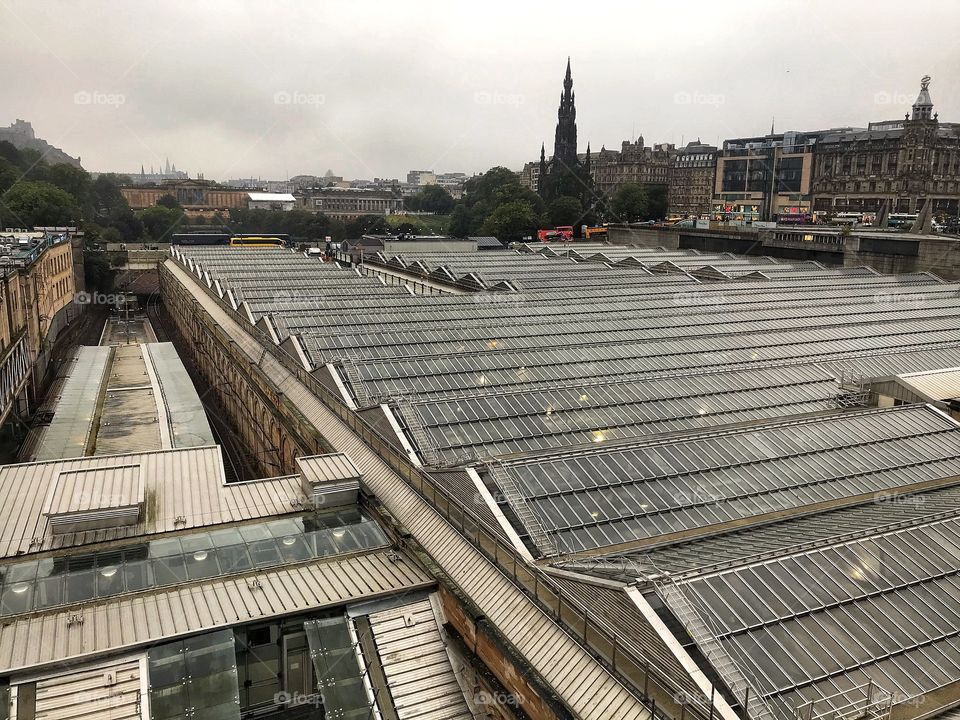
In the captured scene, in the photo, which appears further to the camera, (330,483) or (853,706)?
(330,483)

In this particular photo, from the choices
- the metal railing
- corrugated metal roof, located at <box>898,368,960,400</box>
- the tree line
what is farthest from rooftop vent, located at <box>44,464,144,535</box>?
the tree line

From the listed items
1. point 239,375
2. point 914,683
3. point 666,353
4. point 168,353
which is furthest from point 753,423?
point 168,353

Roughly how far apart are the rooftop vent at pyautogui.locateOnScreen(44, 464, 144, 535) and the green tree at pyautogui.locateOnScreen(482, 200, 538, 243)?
13039 cm

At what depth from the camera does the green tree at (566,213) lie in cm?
16688

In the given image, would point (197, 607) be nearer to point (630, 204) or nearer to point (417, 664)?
point (417, 664)

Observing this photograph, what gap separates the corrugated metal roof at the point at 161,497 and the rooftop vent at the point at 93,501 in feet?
0.92

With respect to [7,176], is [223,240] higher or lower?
lower

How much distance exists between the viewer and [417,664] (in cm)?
1983

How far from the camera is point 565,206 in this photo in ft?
548

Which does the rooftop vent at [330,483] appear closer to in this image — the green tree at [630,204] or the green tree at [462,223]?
the green tree at [630,204]

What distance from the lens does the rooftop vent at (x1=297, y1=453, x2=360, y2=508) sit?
26.1m

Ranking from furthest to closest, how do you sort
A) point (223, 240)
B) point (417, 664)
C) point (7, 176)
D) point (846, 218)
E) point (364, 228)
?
point (364, 228) → point (7, 176) → point (846, 218) → point (223, 240) → point (417, 664)

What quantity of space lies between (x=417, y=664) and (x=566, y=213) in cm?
15519

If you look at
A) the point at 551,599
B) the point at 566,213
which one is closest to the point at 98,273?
the point at 566,213
